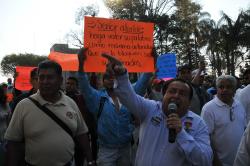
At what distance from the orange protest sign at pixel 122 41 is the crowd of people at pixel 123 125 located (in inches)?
11.0

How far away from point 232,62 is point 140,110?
131 ft

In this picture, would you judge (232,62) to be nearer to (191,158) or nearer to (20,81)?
(20,81)

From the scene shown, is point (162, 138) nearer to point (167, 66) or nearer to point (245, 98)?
point (245, 98)

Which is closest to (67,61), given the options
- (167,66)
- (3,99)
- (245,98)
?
(3,99)

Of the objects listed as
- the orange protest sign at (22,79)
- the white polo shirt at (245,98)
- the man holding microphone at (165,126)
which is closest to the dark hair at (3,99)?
the orange protest sign at (22,79)

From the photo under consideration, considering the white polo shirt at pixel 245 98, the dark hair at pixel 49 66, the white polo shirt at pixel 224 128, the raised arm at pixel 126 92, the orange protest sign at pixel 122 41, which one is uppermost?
the orange protest sign at pixel 122 41

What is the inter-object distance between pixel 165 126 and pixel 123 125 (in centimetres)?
191

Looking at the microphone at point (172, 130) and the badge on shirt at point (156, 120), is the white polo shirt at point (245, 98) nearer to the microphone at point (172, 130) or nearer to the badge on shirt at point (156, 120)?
the badge on shirt at point (156, 120)

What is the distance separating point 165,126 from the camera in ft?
11.1

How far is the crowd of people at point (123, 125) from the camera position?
3289 millimetres

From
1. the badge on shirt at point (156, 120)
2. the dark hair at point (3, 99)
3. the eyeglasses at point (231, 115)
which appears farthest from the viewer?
the dark hair at point (3, 99)

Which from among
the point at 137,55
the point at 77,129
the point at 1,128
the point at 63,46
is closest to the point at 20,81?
the point at 1,128

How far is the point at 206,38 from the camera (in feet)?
153

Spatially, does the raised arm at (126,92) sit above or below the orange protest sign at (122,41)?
below
